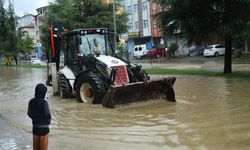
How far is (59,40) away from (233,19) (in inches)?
398

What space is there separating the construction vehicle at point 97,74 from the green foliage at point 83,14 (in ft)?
81.5

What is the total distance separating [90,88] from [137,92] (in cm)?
202

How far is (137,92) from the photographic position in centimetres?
1485

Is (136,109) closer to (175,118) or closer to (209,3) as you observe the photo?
(175,118)

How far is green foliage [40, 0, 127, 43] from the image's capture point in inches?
1726

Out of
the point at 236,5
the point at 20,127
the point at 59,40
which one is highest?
the point at 236,5

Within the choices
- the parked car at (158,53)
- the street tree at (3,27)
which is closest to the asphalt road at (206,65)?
the parked car at (158,53)

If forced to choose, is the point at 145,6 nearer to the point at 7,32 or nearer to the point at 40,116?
the point at 7,32

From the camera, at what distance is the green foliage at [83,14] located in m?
43.8

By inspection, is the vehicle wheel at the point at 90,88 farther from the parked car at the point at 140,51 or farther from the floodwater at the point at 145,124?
the parked car at the point at 140,51

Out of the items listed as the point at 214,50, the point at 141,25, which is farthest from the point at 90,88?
the point at 141,25

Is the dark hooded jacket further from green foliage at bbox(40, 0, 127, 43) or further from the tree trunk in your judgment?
green foliage at bbox(40, 0, 127, 43)

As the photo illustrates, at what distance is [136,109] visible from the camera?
14328mm

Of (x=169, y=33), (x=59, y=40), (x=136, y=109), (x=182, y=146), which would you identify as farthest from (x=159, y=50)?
(x=182, y=146)
